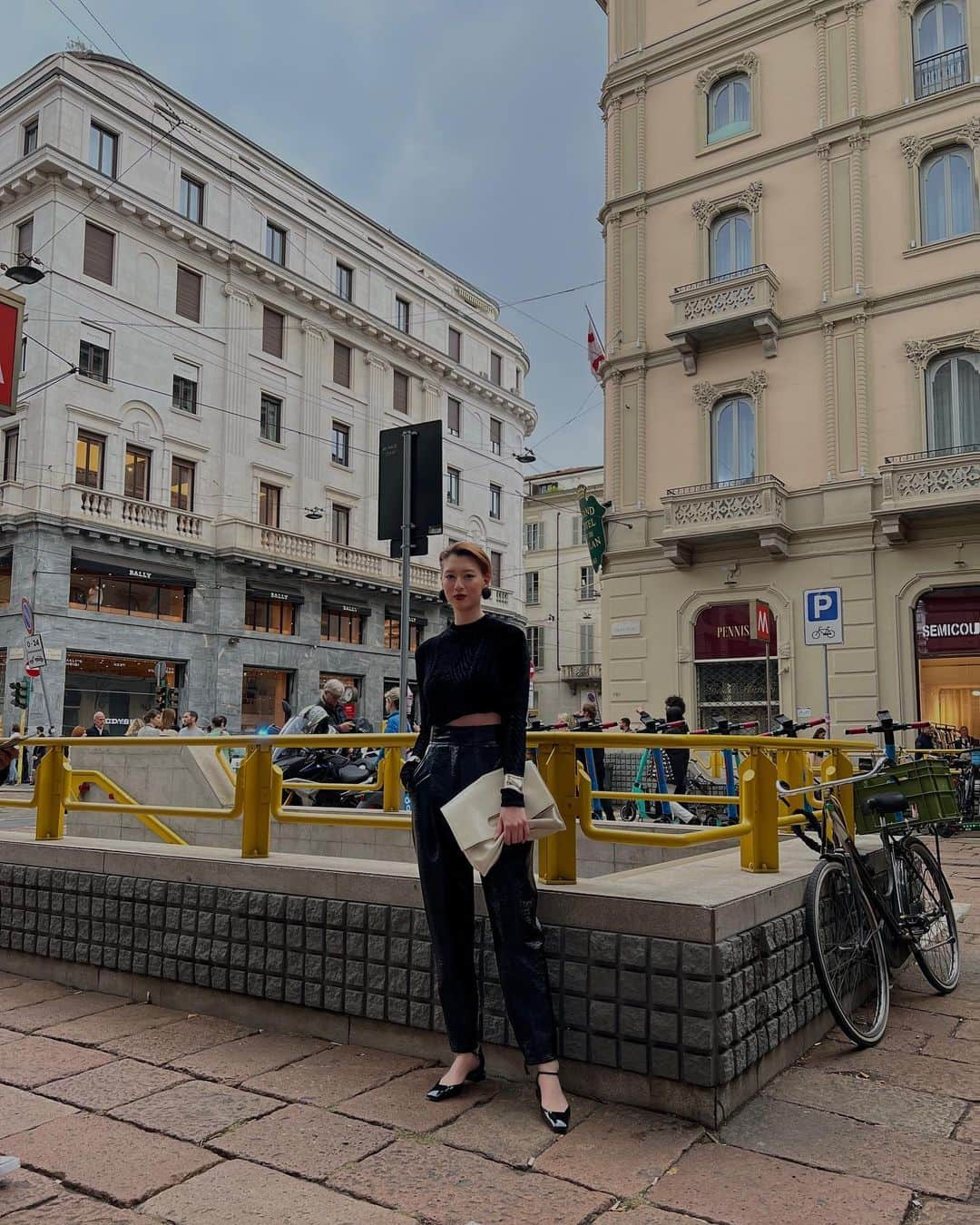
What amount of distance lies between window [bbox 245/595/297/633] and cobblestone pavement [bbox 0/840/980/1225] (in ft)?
92.3

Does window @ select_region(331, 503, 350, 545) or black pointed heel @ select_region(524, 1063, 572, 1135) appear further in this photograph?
window @ select_region(331, 503, 350, 545)

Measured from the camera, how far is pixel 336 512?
118ft

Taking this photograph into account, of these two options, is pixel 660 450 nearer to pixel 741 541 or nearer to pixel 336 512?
pixel 741 541

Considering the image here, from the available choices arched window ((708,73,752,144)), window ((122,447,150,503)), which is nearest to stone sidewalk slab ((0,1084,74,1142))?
arched window ((708,73,752,144))

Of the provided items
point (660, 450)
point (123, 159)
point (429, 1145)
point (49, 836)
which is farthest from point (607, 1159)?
point (123, 159)

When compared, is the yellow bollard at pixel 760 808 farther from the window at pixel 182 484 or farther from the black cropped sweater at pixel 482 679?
the window at pixel 182 484

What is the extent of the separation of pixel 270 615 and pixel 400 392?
11841 mm

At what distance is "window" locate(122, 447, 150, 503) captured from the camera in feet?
94.9

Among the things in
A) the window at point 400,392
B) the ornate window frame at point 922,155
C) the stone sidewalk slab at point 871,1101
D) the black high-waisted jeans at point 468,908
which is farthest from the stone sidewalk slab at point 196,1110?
the window at point 400,392

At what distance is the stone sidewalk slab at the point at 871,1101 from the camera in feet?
10.6

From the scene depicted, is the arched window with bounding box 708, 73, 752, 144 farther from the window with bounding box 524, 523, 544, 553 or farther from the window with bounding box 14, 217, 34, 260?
the window with bounding box 524, 523, 544, 553

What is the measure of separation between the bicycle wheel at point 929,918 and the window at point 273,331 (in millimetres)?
31646

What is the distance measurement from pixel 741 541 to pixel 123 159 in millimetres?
22322

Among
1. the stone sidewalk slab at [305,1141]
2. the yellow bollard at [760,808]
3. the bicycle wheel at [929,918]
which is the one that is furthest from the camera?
the bicycle wheel at [929,918]
